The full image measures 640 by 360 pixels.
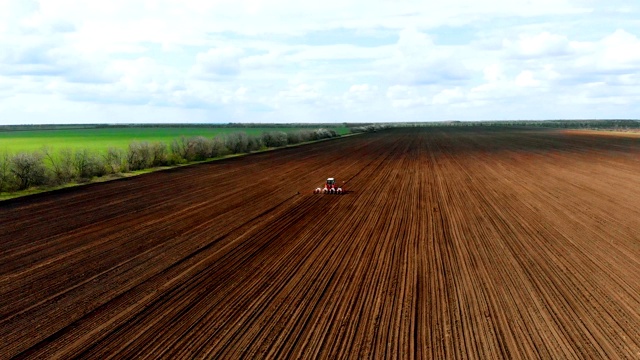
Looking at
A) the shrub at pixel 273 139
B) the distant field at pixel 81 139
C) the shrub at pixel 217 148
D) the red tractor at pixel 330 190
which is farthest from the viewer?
the shrub at pixel 273 139

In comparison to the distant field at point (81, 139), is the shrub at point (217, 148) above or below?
above

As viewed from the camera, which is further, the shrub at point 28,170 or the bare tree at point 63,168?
the bare tree at point 63,168

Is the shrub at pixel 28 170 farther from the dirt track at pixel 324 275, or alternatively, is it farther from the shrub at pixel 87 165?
the dirt track at pixel 324 275

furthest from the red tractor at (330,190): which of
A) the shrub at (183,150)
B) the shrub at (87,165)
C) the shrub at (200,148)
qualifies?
the shrub at (200,148)

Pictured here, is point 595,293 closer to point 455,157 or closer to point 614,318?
point 614,318

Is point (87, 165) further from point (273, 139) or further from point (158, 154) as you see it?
point (273, 139)

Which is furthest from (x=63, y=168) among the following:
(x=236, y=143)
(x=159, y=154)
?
(x=236, y=143)
